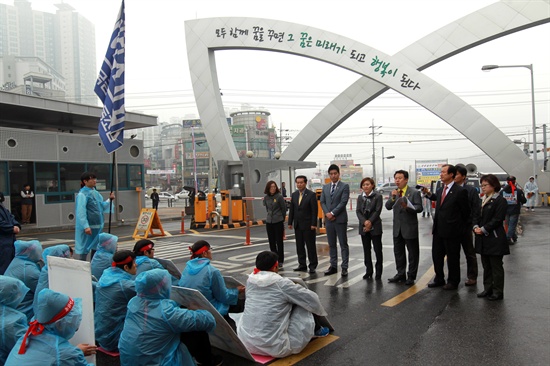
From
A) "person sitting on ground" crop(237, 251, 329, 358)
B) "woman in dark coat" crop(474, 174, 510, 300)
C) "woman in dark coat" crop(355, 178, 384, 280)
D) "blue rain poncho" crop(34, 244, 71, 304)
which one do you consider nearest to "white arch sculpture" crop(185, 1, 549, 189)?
"woman in dark coat" crop(355, 178, 384, 280)

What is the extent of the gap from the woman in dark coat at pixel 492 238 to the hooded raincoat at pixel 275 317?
299cm

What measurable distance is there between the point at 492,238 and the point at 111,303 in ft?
16.2

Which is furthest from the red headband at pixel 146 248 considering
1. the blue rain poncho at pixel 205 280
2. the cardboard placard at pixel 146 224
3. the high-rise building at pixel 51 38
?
the high-rise building at pixel 51 38

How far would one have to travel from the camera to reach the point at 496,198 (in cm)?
569

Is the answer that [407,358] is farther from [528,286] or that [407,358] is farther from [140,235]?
[140,235]

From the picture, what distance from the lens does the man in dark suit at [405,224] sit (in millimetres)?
6578

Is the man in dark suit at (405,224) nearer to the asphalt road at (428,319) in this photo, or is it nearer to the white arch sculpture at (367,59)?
the asphalt road at (428,319)

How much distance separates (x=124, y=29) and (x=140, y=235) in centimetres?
840

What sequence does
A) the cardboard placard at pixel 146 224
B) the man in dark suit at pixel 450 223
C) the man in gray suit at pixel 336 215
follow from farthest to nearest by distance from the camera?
the cardboard placard at pixel 146 224 → the man in gray suit at pixel 336 215 → the man in dark suit at pixel 450 223

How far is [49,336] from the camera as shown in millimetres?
2455

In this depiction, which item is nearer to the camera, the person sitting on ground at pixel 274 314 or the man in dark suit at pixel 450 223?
the person sitting on ground at pixel 274 314

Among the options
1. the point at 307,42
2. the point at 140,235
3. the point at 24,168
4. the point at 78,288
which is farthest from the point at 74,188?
the point at 78,288

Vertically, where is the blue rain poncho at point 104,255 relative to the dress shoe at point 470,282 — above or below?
above

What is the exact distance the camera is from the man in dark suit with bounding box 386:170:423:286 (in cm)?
658
